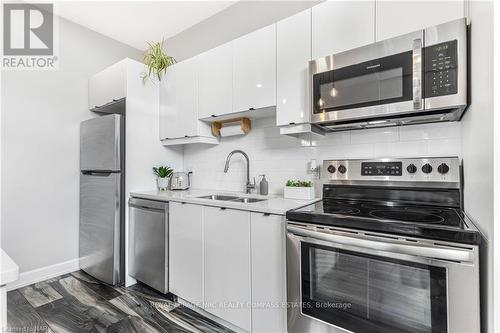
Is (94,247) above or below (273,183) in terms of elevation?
below

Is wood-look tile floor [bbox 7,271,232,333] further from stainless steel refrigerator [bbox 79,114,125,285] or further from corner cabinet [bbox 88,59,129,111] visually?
corner cabinet [bbox 88,59,129,111]

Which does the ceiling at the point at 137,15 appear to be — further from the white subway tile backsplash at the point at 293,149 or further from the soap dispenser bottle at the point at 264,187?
the soap dispenser bottle at the point at 264,187

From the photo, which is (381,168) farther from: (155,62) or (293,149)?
(155,62)

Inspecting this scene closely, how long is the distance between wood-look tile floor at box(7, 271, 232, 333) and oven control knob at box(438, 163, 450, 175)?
5.67 ft

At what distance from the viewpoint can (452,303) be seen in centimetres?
100

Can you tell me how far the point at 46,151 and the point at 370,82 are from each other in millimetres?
3019

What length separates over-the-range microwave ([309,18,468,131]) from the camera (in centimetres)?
123

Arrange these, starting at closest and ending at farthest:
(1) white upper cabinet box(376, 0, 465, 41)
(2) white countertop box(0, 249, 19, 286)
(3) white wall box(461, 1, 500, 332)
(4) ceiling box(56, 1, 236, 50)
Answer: (2) white countertop box(0, 249, 19, 286) → (3) white wall box(461, 1, 500, 332) → (1) white upper cabinet box(376, 0, 465, 41) → (4) ceiling box(56, 1, 236, 50)

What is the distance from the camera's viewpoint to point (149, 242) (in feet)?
7.25

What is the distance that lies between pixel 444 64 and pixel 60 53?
3.40 m

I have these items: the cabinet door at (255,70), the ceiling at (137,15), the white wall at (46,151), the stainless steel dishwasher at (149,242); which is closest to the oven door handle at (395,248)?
the cabinet door at (255,70)

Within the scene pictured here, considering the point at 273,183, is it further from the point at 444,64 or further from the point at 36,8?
the point at 36,8

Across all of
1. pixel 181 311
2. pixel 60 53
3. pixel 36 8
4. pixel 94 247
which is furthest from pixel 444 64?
pixel 36 8

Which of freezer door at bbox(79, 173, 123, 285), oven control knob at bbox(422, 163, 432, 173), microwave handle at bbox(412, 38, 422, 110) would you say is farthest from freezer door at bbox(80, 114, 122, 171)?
oven control knob at bbox(422, 163, 432, 173)
